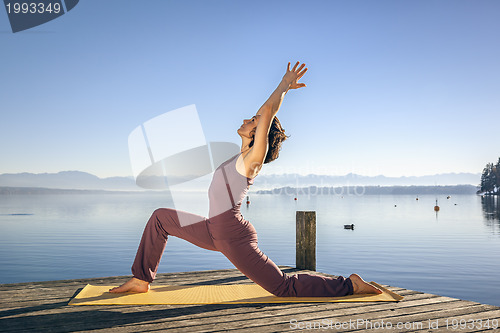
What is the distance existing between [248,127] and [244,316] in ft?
5.08

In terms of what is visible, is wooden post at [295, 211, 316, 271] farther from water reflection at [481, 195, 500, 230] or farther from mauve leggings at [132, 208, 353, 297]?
water reflection at [481, 195, 500, 230]

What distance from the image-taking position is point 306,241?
21.0 feet

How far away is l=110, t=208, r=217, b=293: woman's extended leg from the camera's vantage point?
13.3 feet

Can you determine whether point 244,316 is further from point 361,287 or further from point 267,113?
point 267,113

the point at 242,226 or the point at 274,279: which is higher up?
the point at 242,226

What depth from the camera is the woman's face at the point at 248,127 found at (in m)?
3.78

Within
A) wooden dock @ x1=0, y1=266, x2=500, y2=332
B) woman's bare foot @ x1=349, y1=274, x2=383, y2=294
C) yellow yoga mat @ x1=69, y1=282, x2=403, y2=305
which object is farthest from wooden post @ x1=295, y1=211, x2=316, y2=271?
wooden dock @ x1=0, y1=266, x2=500, y2=332

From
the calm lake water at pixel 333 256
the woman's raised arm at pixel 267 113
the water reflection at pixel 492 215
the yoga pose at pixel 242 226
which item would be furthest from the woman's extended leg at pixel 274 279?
the water reflection at pixel 492 215

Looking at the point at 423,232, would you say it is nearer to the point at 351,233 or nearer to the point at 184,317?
the point at 351,233

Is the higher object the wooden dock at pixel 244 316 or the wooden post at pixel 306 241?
the wooden post at pixel 306 241

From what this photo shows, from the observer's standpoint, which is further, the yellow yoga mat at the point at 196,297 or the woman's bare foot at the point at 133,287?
the woman's bare foot at the point at 133,287

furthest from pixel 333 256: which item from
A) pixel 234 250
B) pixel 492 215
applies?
pixel 492 215

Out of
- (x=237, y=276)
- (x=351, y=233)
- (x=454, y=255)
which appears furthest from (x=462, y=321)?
(x=351, y=233)

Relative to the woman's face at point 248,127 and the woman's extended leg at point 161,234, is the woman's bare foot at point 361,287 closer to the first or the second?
the woman's extended leg at point 161,234
